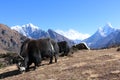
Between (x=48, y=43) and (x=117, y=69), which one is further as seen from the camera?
(x=48, y=43)

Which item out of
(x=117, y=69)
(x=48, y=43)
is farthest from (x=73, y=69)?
(x=48, y=43)

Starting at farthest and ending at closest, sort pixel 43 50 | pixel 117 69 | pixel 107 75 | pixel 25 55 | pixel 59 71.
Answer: pixel 43 50 → pixel 25 55 → pixel 59 71 → pixel 117 69 → pixel 107 75

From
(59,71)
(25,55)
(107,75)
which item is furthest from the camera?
(25,55)

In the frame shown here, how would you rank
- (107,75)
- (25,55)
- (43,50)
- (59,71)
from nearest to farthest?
1. (107,75)
2. (59,71)
3. (25,55)
4. (43,50)

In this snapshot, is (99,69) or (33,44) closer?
(99,69)

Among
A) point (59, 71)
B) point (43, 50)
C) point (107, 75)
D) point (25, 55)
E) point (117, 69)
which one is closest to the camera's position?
point (107, 75)

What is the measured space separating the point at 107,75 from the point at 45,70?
20.5ft

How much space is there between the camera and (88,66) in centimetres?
2447

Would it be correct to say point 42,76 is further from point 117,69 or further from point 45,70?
point 117,69

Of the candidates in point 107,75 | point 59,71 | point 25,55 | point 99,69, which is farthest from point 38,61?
point 107,75

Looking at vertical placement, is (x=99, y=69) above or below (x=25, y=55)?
below

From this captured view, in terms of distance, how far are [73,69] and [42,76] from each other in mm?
2457

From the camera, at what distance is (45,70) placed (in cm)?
2544

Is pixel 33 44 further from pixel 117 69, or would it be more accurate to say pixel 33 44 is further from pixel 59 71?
pixel 117 69
